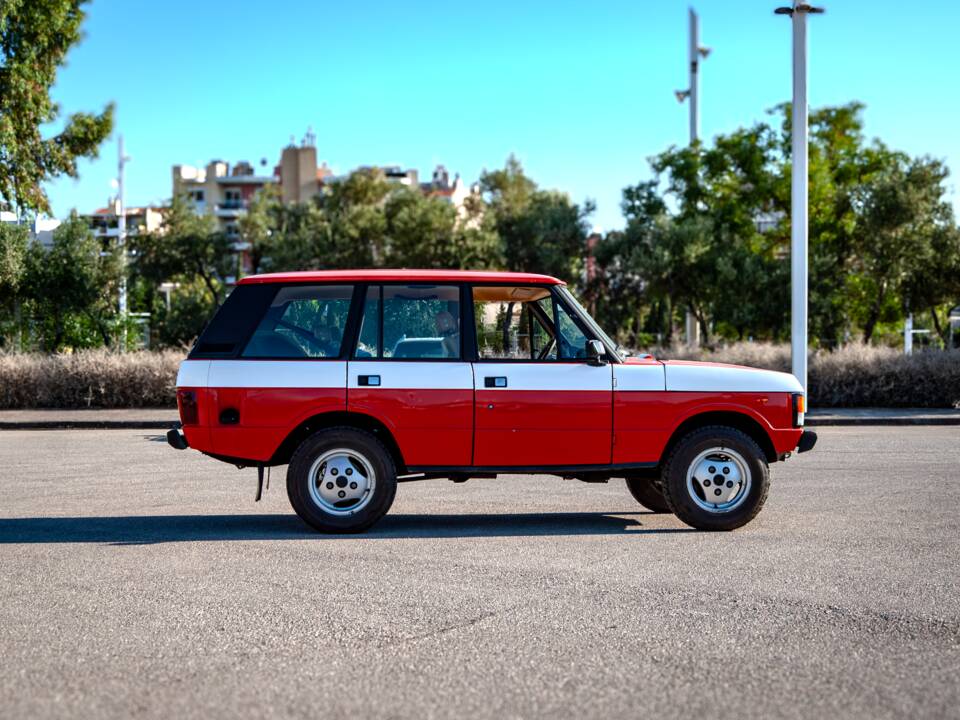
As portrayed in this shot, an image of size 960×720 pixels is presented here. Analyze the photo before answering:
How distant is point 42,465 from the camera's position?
14.0 meters

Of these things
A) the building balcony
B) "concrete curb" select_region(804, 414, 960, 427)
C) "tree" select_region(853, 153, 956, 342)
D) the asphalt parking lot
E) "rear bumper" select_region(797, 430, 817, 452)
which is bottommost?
the asphalt parking lot

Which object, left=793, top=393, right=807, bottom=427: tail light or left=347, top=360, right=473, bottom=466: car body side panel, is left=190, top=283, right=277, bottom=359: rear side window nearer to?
left=347, top=360, right=473, bottom=466: car body side panel

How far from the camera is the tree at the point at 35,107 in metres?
29.2

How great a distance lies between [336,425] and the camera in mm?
8898

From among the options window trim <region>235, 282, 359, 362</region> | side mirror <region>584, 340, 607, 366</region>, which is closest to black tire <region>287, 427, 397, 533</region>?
window trim <region>235, 282, 359, 362</region>

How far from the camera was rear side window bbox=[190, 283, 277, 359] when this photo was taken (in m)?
8.88

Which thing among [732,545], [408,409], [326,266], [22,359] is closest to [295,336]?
[408,409]

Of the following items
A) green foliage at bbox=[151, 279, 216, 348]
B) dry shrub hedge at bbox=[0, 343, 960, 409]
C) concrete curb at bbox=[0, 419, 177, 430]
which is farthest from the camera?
green foliage at bbox=[151, 279, 216, 348]

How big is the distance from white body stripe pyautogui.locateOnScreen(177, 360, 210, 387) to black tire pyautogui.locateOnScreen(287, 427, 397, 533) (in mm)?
897

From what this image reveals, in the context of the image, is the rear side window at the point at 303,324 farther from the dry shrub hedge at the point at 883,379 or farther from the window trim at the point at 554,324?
the dry shrub hedge at the point at 883,379

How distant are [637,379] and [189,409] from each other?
3352mm

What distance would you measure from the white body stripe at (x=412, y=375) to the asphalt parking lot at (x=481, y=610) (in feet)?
3.64

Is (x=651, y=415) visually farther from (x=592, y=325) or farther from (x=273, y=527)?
(x=273, y=527)

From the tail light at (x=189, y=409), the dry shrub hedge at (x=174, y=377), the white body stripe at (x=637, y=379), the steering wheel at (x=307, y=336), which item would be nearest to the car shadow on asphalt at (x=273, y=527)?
the tail light at (x=189, y=409)
